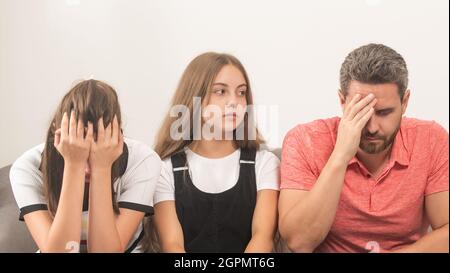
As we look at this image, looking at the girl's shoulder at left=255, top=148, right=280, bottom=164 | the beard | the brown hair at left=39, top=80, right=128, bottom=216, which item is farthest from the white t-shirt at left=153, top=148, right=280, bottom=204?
the beard

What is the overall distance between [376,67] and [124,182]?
0.66 metres

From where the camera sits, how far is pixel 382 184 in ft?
4.08

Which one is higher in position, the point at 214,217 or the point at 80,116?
the point at 80,116

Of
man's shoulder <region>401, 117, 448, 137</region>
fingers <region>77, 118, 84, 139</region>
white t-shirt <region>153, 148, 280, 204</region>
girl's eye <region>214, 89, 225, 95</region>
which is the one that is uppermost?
girl's eye <region>214, 89, 225, 95</region>

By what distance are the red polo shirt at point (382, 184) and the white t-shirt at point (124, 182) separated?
12.8 inches

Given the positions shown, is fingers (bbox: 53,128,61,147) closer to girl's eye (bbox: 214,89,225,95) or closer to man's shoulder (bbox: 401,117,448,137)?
→ girl's eye (bbox: 214,89,225,95)

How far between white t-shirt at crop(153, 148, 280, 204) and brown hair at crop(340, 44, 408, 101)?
27 centimetres

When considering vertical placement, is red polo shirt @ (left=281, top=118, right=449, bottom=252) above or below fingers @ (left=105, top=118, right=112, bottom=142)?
below

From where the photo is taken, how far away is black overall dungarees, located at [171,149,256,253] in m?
1.27

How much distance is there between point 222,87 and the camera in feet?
4.25

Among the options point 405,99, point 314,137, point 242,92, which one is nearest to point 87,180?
point 242,92

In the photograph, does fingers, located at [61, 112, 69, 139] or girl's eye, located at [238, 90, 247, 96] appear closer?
fingers, located at [61, 112, 69, 139]

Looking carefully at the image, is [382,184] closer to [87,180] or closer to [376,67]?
[376,67]
